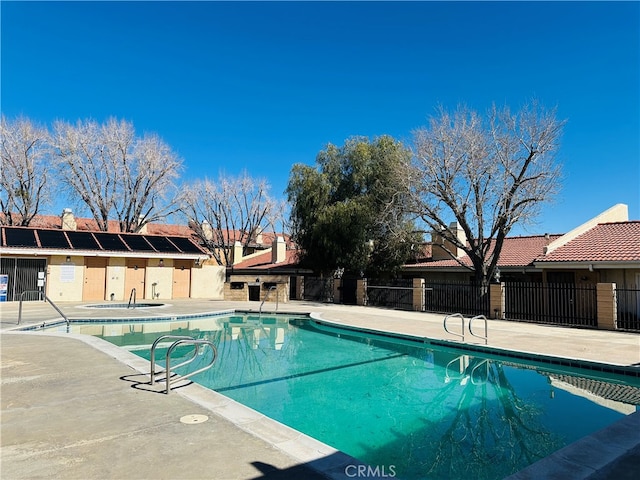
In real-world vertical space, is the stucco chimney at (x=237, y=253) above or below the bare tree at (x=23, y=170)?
below

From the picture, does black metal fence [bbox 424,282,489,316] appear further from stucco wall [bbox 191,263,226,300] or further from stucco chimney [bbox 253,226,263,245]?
stucco chimney [bbox 253,226,263,245]

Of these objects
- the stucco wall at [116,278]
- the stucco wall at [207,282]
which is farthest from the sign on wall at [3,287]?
the stucco wall at [207,282]

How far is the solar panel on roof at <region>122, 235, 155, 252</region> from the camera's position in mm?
25969

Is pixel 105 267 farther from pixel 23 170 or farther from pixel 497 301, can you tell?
pixel 497 301

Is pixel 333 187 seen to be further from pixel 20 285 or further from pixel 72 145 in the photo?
pixel 72 145

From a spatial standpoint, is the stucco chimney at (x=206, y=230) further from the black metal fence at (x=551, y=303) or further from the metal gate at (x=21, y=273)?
the black metal fence at (x=551, y=303)

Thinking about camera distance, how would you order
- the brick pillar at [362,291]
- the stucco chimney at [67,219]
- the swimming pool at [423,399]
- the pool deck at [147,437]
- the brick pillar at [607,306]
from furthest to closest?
the stucco chimney at [67,219]
the brick pillar at [362,291]
the brick pillar at [607,306]
the swimming pool at [423,399]
the pool deck at [147,437]

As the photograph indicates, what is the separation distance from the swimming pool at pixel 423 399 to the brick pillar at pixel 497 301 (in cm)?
698

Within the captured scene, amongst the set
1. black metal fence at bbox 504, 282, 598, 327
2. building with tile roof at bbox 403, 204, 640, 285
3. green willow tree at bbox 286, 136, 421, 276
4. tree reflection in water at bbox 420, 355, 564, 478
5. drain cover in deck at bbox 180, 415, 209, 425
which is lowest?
tree reflection in water at bbox 420, 355, 564, 478

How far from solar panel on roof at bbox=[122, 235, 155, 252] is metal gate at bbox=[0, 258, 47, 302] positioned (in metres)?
4.73

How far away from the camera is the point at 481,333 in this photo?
12.8 meters

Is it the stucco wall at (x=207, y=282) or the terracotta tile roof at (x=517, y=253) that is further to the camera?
the stucco wall at (x=207, y=282)

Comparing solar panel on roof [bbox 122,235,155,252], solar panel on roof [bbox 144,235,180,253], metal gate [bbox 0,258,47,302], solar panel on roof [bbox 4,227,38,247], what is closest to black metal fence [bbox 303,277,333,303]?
solar panel on roof [bbox 144,235,180,253]

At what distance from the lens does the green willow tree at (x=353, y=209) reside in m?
24.2
